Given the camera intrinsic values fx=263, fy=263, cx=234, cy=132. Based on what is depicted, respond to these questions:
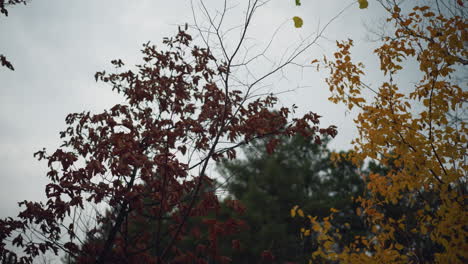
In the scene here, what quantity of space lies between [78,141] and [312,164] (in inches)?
454

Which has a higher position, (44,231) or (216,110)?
(216,110)

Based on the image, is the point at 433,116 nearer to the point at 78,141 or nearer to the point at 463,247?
the point at 463,247

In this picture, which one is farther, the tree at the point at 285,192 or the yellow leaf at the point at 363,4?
the tree at the point at 285,192

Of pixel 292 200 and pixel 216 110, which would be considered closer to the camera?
pixel 216 110

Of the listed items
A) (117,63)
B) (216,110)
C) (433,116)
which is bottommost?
(433,116)

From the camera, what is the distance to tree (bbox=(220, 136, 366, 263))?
986 cm

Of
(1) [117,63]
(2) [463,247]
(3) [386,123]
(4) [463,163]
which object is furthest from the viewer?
(1) [117,63]

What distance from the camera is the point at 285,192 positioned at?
11039mm

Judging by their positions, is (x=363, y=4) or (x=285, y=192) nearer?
(x=363, y=4)

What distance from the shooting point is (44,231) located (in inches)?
107

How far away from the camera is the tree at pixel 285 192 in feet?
32.3

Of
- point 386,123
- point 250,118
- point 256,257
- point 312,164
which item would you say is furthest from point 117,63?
point 312,164

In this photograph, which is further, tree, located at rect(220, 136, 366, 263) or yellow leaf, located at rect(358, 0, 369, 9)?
tree, located at rect(220, 136, 366, 263)

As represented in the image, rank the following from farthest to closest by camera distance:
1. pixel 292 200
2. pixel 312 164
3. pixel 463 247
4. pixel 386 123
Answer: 1. pixel 312 164
2. pixel 292 200
3. pixel 386 123
4. pixel 463 247
